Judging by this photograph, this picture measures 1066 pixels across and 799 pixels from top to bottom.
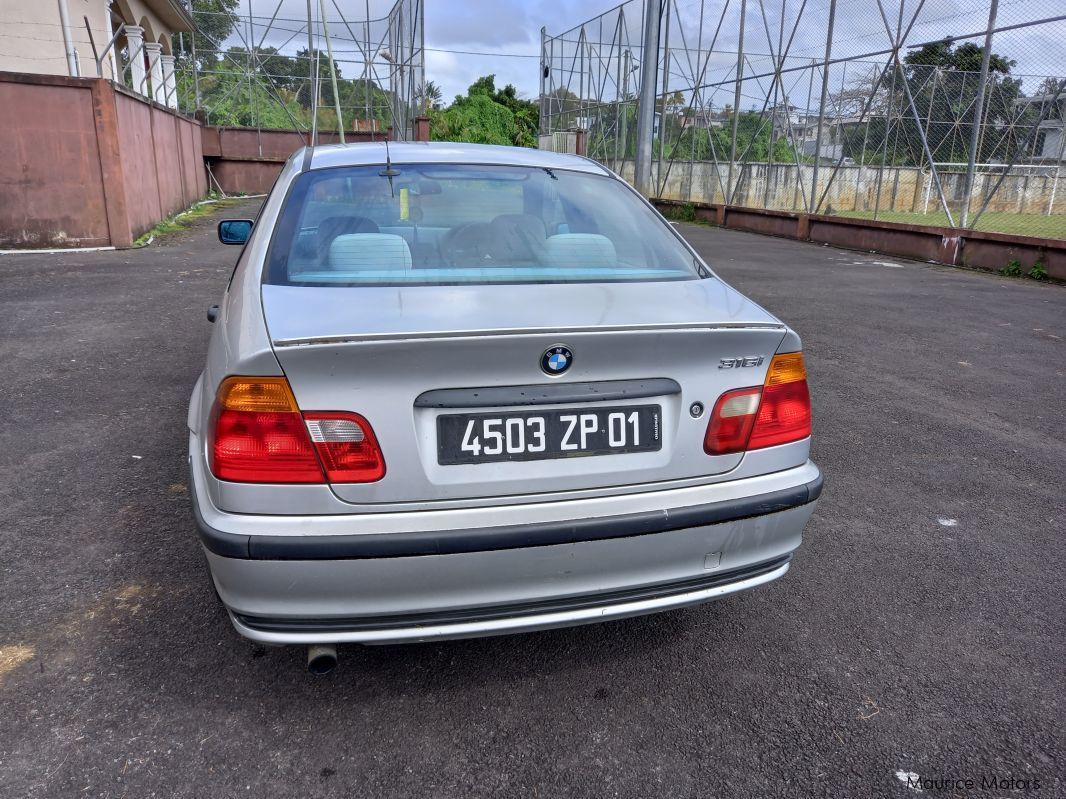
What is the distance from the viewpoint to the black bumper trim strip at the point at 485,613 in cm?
191

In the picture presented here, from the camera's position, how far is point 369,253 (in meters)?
2.47

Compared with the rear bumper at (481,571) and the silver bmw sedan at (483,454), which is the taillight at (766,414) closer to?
the silver bmw sedan at (483,454)

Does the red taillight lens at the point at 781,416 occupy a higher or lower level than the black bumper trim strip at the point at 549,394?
lower

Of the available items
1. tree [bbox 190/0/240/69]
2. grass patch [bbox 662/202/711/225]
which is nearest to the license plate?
grass patch [bbox 662/202/711/225]

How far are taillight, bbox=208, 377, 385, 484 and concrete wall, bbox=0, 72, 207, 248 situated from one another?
11.0 m

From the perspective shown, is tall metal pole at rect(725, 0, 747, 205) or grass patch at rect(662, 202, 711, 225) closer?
tall metal pole at rect(725, 0, 747, 205)

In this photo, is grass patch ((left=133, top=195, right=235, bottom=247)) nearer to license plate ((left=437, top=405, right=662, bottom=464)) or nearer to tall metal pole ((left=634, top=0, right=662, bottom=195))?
tall metal pole ((left=634, top=0, right=662, bottom=195))

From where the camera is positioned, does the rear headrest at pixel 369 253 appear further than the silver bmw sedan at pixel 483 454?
Yes

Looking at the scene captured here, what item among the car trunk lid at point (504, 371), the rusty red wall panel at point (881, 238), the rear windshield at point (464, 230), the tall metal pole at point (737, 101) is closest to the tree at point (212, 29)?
the tall metal pole at point (737, 101)

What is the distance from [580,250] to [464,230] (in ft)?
1.31

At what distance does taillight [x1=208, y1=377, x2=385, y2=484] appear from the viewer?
1847mm

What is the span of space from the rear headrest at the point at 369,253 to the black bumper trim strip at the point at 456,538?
31.8 inches

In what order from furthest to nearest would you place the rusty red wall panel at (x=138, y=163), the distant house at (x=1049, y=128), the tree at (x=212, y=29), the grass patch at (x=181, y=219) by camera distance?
the tree at (x=212, y=29), the grass patch at (x=181, y=219), the rusty red wall panel at (x=138, y=163), the distant house at (x=1049, y=128)

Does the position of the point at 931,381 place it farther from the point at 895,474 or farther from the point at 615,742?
the point at 615,742
